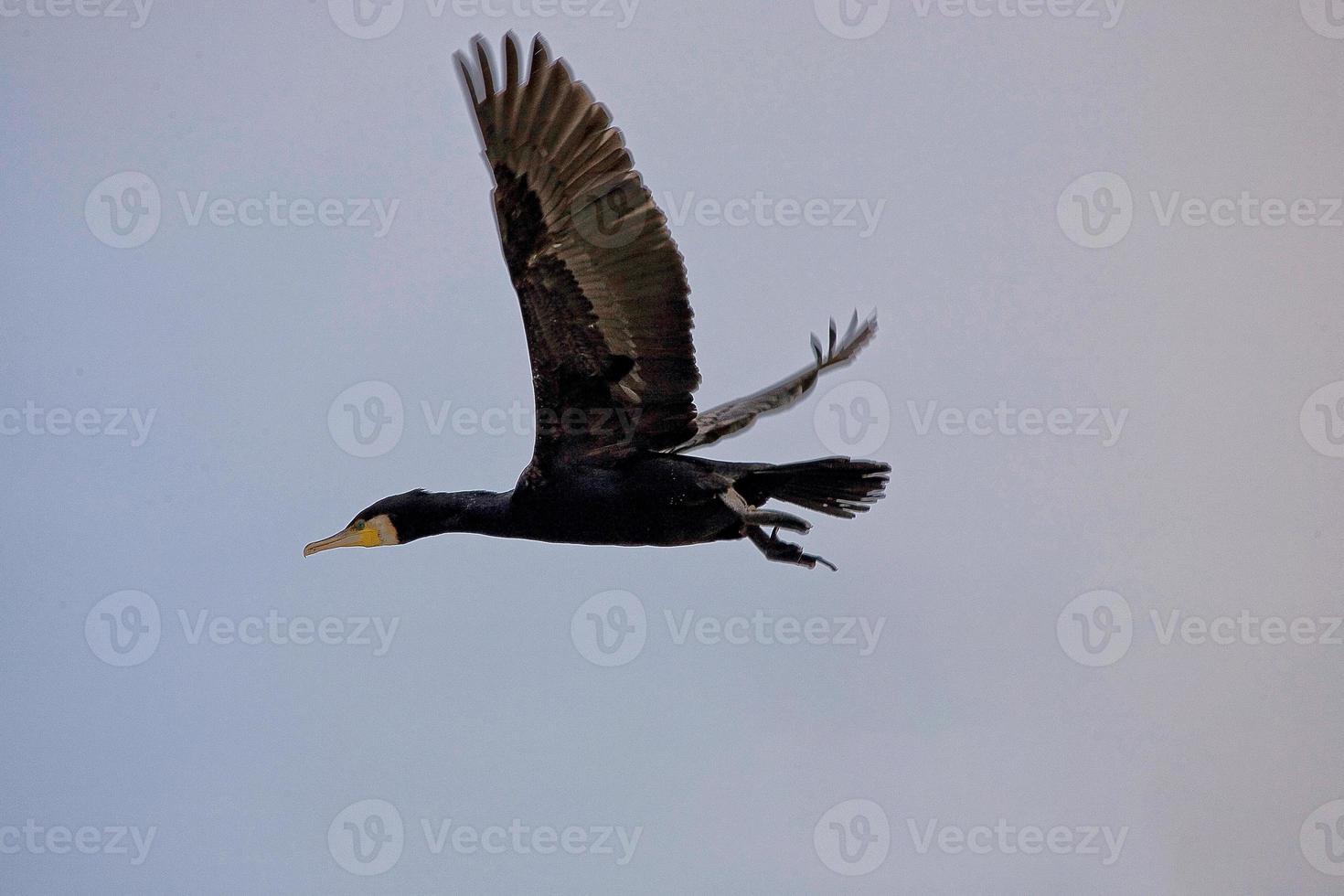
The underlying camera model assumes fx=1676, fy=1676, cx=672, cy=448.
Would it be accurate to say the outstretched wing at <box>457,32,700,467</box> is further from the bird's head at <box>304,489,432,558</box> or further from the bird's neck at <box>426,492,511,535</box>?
the bird's head at <box>304,489,432,558</box>

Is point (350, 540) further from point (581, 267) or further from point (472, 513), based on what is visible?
point (581, 267)

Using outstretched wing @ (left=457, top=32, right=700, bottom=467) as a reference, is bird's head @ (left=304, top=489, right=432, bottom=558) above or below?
below

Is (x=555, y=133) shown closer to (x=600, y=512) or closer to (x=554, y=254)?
(x=554, y=254)

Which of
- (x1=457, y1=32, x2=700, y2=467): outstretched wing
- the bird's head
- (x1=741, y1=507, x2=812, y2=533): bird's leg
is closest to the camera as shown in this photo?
(x1=457, y1=32, x2=700, y2=467): outstretched wing

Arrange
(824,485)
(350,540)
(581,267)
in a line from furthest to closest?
(350,540) → (824,485) → (581,267)

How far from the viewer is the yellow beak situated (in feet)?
28.9

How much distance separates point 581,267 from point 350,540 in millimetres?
2216

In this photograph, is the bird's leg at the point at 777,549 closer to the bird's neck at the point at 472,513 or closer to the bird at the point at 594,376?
the bird at the point at 594,376

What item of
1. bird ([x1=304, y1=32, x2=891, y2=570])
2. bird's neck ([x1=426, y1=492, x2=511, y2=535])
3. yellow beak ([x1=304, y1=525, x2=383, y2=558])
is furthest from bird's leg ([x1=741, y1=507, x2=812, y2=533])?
yellow beak ([x1=304, y1=525, x2=383, y2=558])

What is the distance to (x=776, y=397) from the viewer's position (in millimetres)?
9578

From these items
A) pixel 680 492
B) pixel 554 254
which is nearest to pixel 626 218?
pixel 554 254

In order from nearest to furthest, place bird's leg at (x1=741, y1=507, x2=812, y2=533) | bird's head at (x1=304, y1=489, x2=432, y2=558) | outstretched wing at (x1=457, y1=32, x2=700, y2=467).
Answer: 1. outstretched wing at (x1=457, y1=32, x2=700, y2=467)
2. bird's leg at (x1=741, y1=507, x2=812, y2=533)
3. bird's head at (x1=304, y1=489, x2=432, y2=558)

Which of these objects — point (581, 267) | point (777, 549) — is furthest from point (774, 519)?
point (581, 267)

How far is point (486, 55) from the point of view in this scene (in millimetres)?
7109
